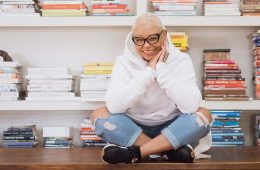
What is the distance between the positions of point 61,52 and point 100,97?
1.65 ft

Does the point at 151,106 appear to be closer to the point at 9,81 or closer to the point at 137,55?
the point at 137,55

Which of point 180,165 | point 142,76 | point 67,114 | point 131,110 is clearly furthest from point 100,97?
point 180,165

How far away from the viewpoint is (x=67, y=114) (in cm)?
274

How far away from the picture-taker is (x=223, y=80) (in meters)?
2.47

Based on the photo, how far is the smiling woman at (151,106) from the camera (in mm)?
1707

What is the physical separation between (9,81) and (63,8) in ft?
1.83

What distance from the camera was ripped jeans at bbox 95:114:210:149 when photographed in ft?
5.59

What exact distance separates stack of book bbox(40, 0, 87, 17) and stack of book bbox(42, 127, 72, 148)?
0.71 meters

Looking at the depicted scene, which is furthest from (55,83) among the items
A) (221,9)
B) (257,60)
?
(257,60)

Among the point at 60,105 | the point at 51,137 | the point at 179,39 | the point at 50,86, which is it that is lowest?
the point at 51,137

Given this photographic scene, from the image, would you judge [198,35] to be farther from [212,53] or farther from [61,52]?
[61,52]

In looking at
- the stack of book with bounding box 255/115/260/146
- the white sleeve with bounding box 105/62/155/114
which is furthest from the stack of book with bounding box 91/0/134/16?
the stack of book with bounding box 255/115/260/146

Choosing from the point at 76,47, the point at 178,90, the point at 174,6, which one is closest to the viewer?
the point at 178,90

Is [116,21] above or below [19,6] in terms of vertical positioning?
below
